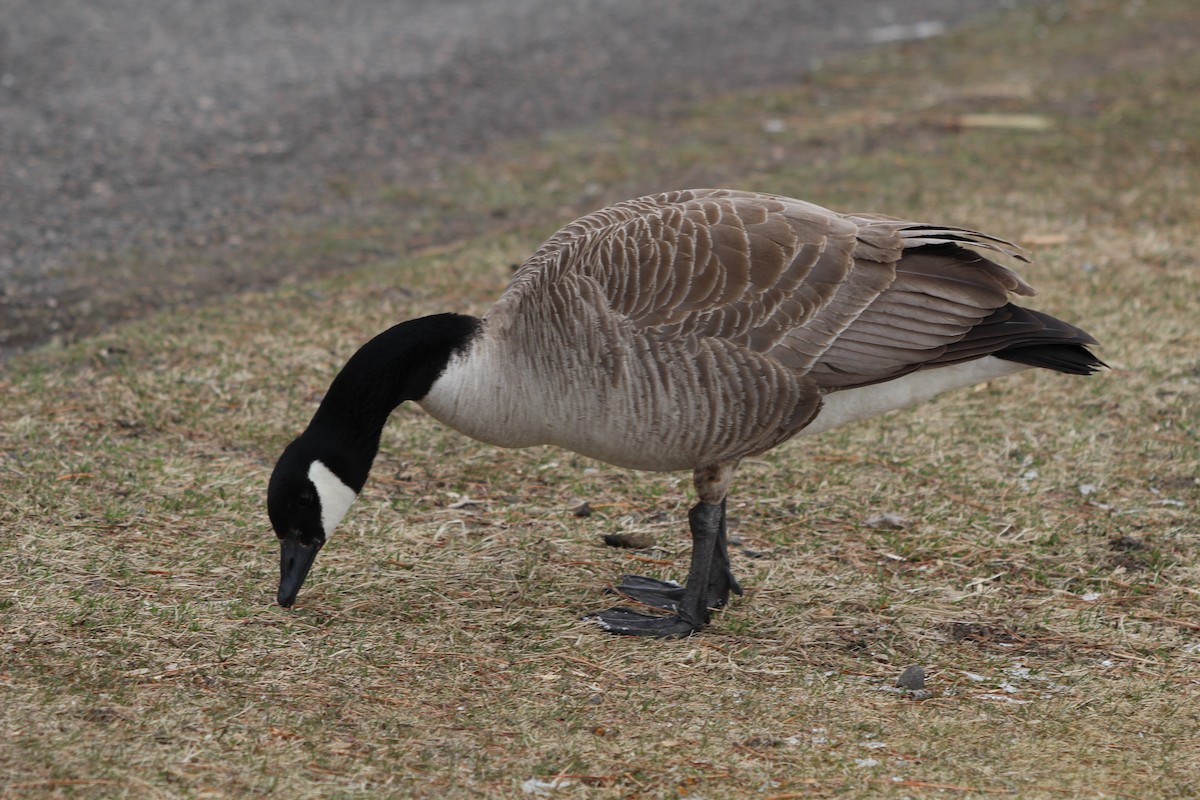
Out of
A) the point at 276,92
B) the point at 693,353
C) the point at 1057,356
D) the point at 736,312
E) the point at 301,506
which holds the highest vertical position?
the point at 276,92

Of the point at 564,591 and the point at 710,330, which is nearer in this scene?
the point at 710,330

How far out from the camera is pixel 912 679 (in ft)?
12.9

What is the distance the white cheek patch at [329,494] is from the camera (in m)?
4.01

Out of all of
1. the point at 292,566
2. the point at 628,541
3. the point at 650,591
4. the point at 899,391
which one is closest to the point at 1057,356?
the point at 899,391

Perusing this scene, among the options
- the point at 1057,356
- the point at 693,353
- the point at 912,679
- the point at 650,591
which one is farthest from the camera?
the point at 650,591

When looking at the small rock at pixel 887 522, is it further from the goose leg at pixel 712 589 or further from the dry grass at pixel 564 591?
the goose leg at pixel 712 589

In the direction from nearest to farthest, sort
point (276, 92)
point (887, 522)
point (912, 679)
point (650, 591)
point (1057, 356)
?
point (912, 679), point (1057, 356), point (650, 591), point (887, 522), point (276, 92)

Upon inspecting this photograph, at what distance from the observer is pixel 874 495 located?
207 inches

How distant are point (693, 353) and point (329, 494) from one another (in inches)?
48.1

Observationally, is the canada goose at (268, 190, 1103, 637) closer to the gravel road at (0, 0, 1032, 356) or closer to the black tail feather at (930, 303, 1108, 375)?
the black tail feather at (930, 303, 1108, 375)

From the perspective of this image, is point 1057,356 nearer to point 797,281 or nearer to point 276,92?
point 797,281

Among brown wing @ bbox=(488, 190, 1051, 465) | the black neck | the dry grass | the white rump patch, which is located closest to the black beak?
the dry grass

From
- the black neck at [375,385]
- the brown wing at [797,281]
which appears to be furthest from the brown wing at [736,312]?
the black neck at [375,385]

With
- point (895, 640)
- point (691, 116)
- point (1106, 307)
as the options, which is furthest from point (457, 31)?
point (895, 640)
